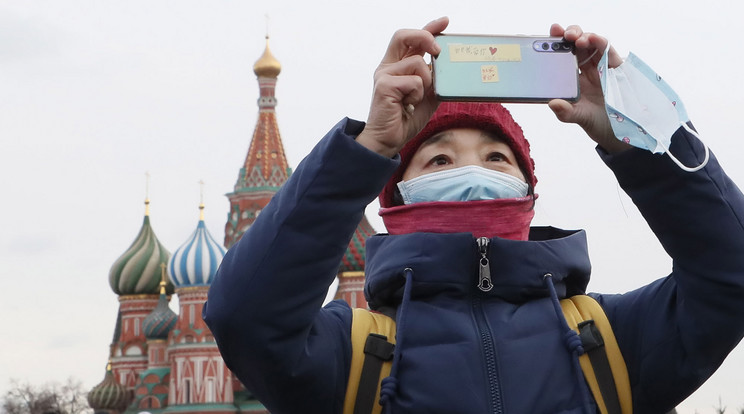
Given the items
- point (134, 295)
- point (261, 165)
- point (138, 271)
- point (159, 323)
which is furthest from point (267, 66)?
point (134, 295)

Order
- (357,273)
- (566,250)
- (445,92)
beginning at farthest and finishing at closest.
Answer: (357,273), (566,250), (445,92)

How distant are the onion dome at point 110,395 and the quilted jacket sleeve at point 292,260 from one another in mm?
36087

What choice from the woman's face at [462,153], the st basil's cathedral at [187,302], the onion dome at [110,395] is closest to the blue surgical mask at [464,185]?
the woman's face at [462,153]

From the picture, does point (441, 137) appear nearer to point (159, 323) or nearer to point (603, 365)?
point (603, 365)

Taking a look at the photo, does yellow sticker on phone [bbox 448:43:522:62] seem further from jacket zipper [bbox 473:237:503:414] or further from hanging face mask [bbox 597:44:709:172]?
jacket zipper [bbox 473:237:503:414]

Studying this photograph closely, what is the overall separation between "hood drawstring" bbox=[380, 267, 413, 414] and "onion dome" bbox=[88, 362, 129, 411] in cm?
3603

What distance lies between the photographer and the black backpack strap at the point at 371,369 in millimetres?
2318

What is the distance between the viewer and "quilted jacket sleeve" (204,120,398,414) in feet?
7.22

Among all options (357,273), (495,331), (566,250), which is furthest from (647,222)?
(357,273)

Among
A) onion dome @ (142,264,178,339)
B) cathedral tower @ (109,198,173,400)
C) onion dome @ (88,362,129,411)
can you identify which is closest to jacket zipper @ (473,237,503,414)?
onion dome @ (142,264,178,339)

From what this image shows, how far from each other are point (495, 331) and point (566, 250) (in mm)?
228

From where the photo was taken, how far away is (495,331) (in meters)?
2.34

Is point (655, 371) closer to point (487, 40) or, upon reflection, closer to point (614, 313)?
point (614, 313)

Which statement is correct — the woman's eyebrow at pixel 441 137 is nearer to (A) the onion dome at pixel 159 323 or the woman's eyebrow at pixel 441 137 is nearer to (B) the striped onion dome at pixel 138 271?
(A) the onion dome at pixel 159 323
